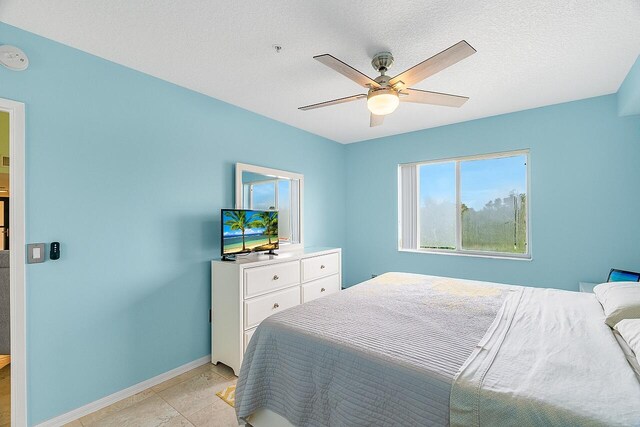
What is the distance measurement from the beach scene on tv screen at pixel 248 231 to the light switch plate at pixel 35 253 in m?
1.22

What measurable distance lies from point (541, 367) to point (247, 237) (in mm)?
2439

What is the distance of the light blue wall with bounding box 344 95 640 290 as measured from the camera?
280 centimetres

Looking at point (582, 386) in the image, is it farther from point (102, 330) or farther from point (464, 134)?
point (464, 134)

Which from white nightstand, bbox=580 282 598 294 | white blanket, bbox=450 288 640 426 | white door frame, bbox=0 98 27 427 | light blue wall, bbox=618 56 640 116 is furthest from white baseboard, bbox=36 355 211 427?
light blue wall, bbox=618 56 640 116

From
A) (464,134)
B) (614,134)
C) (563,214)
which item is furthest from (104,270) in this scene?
(614,134)

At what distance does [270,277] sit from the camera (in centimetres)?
276

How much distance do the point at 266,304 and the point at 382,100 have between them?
2.02 meters

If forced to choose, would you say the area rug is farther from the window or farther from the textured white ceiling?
the window

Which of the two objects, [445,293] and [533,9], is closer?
[533,9]

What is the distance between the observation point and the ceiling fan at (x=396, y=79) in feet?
5.40

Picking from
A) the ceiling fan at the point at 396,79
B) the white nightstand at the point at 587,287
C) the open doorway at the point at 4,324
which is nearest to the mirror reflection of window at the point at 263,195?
the ceiling fan at the point at 396,79

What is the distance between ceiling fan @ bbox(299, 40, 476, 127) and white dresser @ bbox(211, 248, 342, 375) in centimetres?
169

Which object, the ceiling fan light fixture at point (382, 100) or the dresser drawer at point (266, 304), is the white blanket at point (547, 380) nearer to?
the ceiling fan light fixture at point (382, 100)

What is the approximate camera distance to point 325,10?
5.41ft
